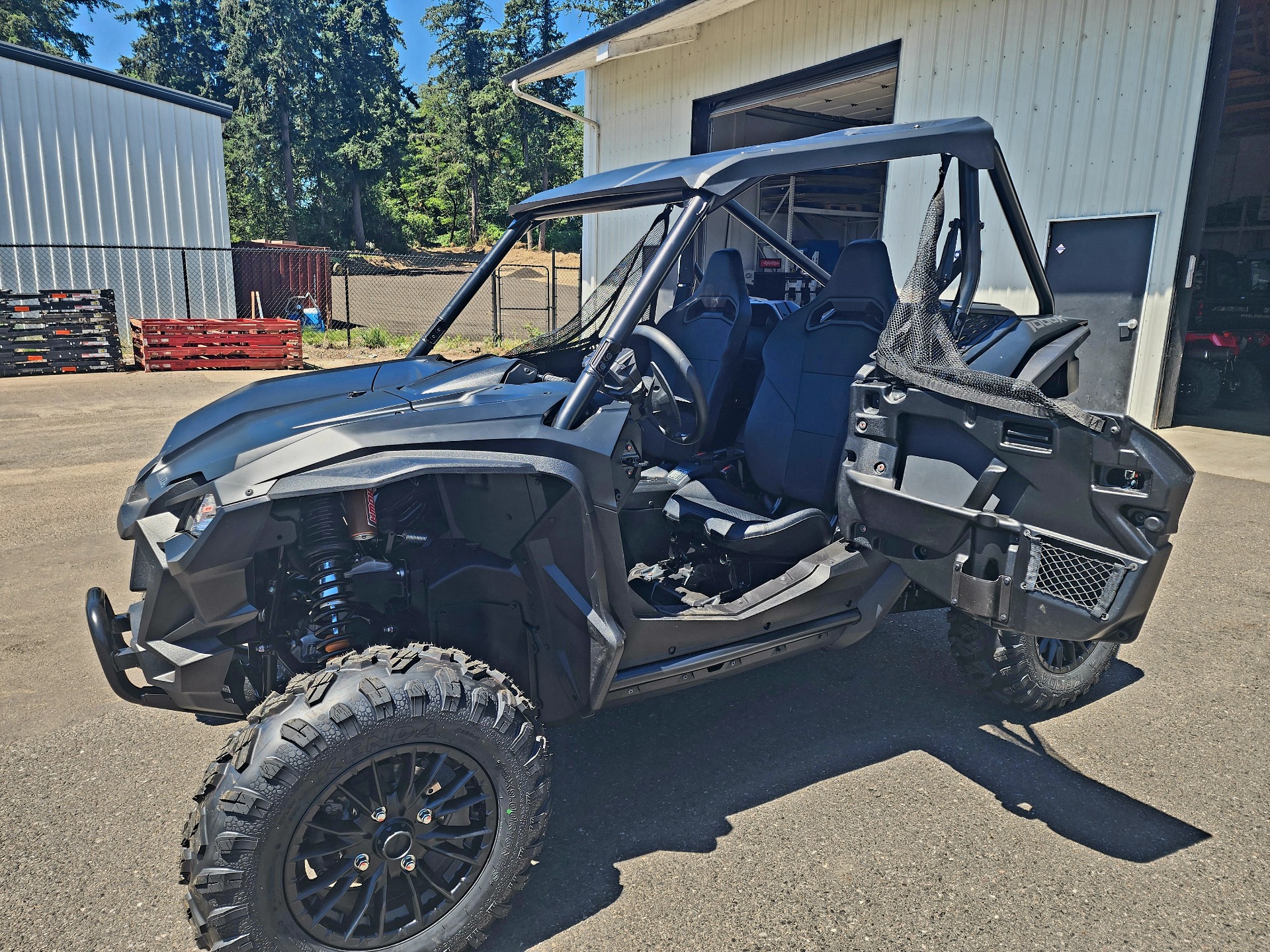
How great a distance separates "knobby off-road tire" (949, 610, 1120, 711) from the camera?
3381 millimetres

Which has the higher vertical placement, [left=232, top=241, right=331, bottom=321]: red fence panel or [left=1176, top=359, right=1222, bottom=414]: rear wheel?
[left=232, top=241, right=331, bottom=321]: red fence panel

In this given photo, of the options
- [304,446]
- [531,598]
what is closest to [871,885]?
[531,598]

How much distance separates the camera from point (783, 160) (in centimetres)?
287

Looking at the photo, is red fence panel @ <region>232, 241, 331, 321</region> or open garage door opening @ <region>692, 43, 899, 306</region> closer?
open garage door opening @ <region>692, 43, 899, 306</region>

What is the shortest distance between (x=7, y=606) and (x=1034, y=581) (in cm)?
466

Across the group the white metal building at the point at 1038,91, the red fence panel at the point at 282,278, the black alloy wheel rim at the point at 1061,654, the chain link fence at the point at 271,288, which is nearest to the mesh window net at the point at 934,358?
the black alloy wheel rim at the point at 1061,654

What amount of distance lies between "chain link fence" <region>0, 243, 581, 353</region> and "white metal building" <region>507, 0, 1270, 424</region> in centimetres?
414

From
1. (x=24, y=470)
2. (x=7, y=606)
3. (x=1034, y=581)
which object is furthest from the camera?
(x=24, y=470)

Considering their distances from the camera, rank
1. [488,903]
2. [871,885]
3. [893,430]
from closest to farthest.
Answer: [488,903], [871,885], [893,430]

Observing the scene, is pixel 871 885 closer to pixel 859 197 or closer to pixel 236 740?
pixel 236 740

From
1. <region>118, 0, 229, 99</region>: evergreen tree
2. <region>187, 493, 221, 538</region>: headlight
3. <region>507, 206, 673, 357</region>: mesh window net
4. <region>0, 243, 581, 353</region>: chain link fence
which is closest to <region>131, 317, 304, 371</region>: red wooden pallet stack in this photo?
<region>0, 243, 581, 353</region>: chain link fence

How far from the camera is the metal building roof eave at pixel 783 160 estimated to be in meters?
2.80

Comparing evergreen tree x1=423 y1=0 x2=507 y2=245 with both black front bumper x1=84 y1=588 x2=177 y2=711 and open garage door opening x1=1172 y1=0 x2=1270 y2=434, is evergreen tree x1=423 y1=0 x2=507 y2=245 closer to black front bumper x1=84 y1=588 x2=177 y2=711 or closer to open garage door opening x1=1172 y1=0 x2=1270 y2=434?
open garage door opening x1=1172 y1=0 x2=1270 y2=434

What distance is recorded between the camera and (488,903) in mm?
2189
